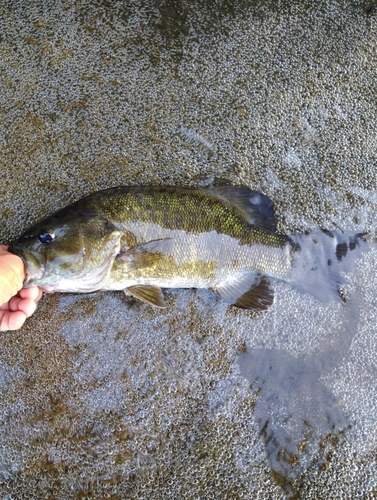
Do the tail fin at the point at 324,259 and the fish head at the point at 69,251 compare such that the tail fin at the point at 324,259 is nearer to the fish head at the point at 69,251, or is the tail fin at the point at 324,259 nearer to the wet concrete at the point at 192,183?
the wet concrete at the point at 192,183

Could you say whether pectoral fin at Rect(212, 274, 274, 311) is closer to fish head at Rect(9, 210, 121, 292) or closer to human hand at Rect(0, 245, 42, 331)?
fish head at Rect(9, 210, 121, 292)

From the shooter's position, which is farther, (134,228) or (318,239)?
(318,239)

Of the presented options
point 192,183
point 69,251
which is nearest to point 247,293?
point 192,183

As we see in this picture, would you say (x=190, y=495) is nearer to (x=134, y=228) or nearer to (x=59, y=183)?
(x=134, y=228)

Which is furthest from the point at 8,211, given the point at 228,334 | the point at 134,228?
the point at 228,334

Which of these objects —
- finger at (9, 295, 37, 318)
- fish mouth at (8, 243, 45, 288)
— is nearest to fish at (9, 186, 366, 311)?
fish mouth at (8, 243, 45, 288)

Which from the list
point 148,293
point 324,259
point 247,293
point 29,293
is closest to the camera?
point 29,293

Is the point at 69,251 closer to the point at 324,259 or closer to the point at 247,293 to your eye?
the point at 247,293

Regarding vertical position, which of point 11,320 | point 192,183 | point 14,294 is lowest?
point 11,320
